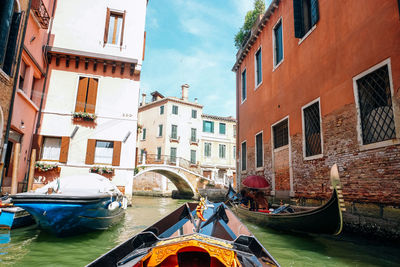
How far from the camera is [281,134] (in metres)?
8.24

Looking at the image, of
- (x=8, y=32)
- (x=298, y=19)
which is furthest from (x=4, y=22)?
(x=298, y=19)

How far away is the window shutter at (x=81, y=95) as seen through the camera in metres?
9.33

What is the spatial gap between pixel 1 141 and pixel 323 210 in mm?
6714

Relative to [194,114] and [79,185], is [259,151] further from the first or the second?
[194,114]

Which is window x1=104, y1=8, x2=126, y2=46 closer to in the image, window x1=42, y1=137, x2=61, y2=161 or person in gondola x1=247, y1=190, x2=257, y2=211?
window x1=42, y1=137, x2=61, y2=161

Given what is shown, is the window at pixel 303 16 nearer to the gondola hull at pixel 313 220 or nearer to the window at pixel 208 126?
the gondola hull at pixel 313 220

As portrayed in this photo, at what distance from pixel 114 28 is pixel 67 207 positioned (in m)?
8.15

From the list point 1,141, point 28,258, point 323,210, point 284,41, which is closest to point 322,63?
point 284,41

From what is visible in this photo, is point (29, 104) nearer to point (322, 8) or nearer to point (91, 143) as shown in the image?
point (91, 143)

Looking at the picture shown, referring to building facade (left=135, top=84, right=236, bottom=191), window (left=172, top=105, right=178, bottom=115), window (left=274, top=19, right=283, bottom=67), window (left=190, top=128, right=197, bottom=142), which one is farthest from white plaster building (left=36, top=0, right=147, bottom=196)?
window (left=190, top=128, right=197, bottom=142)

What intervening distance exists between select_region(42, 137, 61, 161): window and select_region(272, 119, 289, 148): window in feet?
24.2

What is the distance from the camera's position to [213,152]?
25.0 metres

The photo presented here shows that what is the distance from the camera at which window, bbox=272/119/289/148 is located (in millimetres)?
7945

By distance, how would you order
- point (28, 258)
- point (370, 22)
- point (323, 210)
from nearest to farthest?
1. point (28, 258)
2. point (323, 210)
3. point (370, 22)
